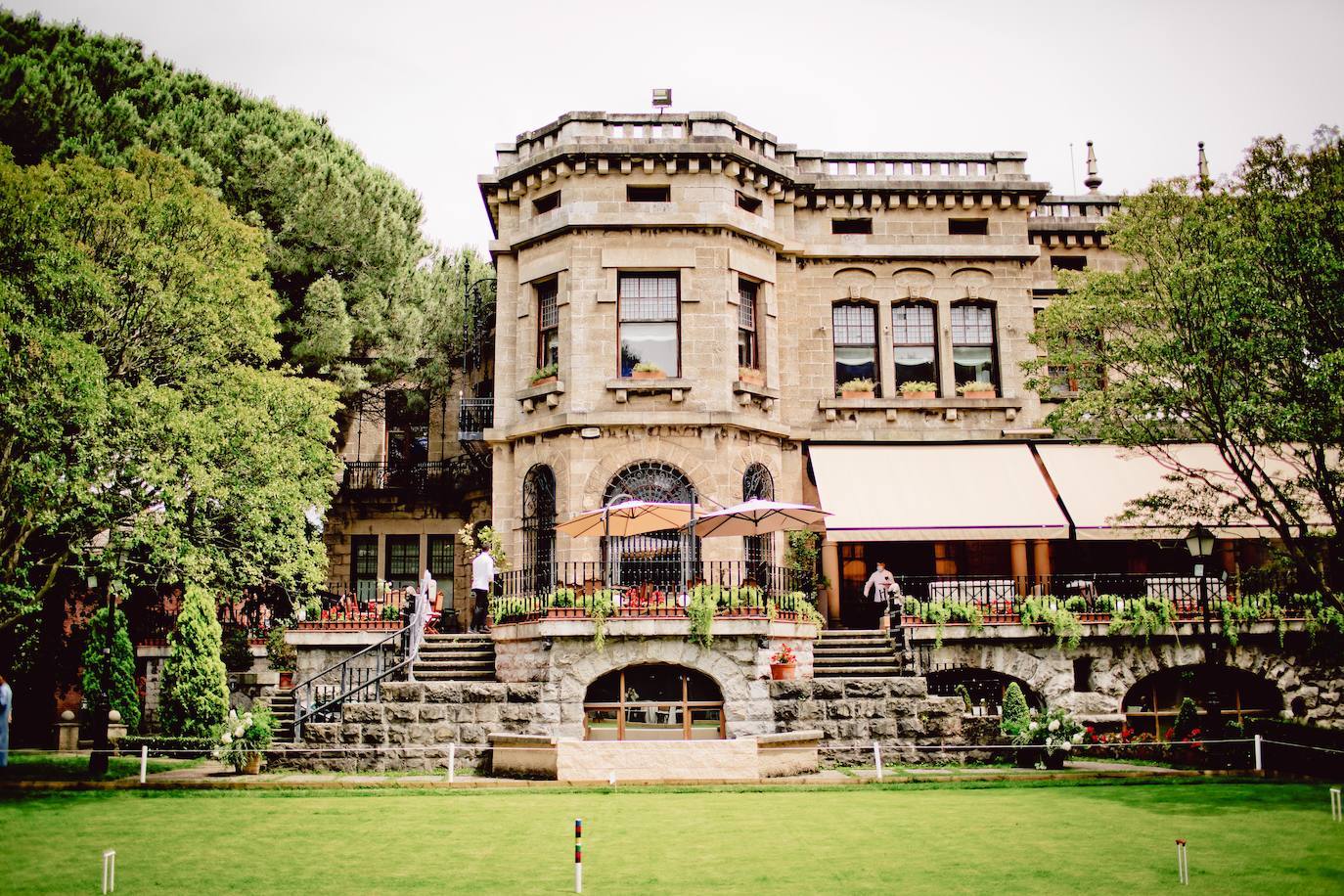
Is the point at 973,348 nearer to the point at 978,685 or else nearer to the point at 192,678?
the point at 978,685

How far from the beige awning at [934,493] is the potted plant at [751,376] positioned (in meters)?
2.23

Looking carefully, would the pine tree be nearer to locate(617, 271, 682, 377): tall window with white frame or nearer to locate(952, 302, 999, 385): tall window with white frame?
locate(952, 302, 999, 385): tall window with white frame

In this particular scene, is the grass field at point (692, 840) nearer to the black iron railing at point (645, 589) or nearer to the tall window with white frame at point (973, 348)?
the black iron railing at point (645, 589)

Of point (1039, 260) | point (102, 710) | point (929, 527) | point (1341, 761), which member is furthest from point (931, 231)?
point (102, 710)

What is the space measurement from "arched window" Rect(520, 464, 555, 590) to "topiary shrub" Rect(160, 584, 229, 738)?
22.7 ft

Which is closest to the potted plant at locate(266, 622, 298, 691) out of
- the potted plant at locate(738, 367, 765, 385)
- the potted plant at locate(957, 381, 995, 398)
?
the potted plant at locate(738, 367, 765, 385)

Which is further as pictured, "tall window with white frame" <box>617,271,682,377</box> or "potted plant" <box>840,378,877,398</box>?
"potted plant" <box>840,378,877,398</box>

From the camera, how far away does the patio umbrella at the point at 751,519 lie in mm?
23094

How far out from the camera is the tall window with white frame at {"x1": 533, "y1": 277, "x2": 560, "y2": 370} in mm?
28109

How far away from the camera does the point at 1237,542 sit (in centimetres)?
2983

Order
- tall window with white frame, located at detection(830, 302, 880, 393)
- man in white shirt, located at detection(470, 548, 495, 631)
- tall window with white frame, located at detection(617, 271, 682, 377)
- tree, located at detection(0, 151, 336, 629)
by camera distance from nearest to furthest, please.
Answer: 1. tree, located at detection(0, 151, 336, 629)
2. man in white shirt, located at detection(470, 548, 495, 631)
3. tall window with white frame, located at detection(617, 271, 682, 377)
4. tall window with white frame, located at detection(830, 302, 880, 393)

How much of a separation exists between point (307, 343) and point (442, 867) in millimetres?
19473

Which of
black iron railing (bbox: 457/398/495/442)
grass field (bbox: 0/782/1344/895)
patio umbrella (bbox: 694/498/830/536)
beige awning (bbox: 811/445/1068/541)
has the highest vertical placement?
black iron railing (bbox: 457/398/495/442)

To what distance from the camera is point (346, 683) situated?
79.7ft
